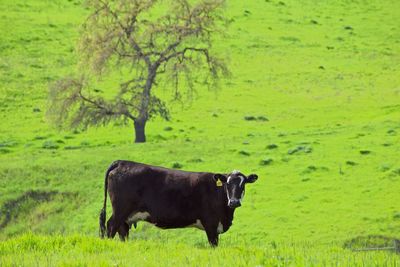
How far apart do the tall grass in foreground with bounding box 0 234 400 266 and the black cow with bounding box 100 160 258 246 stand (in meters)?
3.11

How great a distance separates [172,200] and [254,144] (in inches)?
1098

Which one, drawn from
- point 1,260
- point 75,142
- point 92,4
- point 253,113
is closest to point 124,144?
point 75,142

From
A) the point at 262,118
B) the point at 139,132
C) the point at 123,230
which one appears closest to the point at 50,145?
the point at 139,132

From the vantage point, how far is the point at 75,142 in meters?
51.4

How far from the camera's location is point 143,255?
12383mm

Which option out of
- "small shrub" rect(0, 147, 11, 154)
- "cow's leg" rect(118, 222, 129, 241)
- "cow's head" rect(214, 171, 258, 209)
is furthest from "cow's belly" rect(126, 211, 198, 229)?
"small shrub" rect(0, 147, 11, 154)

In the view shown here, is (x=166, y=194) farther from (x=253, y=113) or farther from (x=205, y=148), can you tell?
(x=253, y=113)

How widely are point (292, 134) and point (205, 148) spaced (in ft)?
20.7

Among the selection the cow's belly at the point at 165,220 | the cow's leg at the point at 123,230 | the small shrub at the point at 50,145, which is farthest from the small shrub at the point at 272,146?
the cow's leg at the point at 123,230

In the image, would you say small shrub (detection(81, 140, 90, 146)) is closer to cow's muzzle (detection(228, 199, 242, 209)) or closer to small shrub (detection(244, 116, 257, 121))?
small shrub (detection(244, 116, 257, 121))

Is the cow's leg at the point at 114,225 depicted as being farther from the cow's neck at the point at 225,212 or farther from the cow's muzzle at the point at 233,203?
the cow's muzzle at the point at 233,203

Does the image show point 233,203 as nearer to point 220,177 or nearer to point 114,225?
point 220,177

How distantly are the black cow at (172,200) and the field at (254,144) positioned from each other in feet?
1.97

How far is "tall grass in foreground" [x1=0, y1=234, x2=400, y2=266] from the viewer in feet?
37.4
